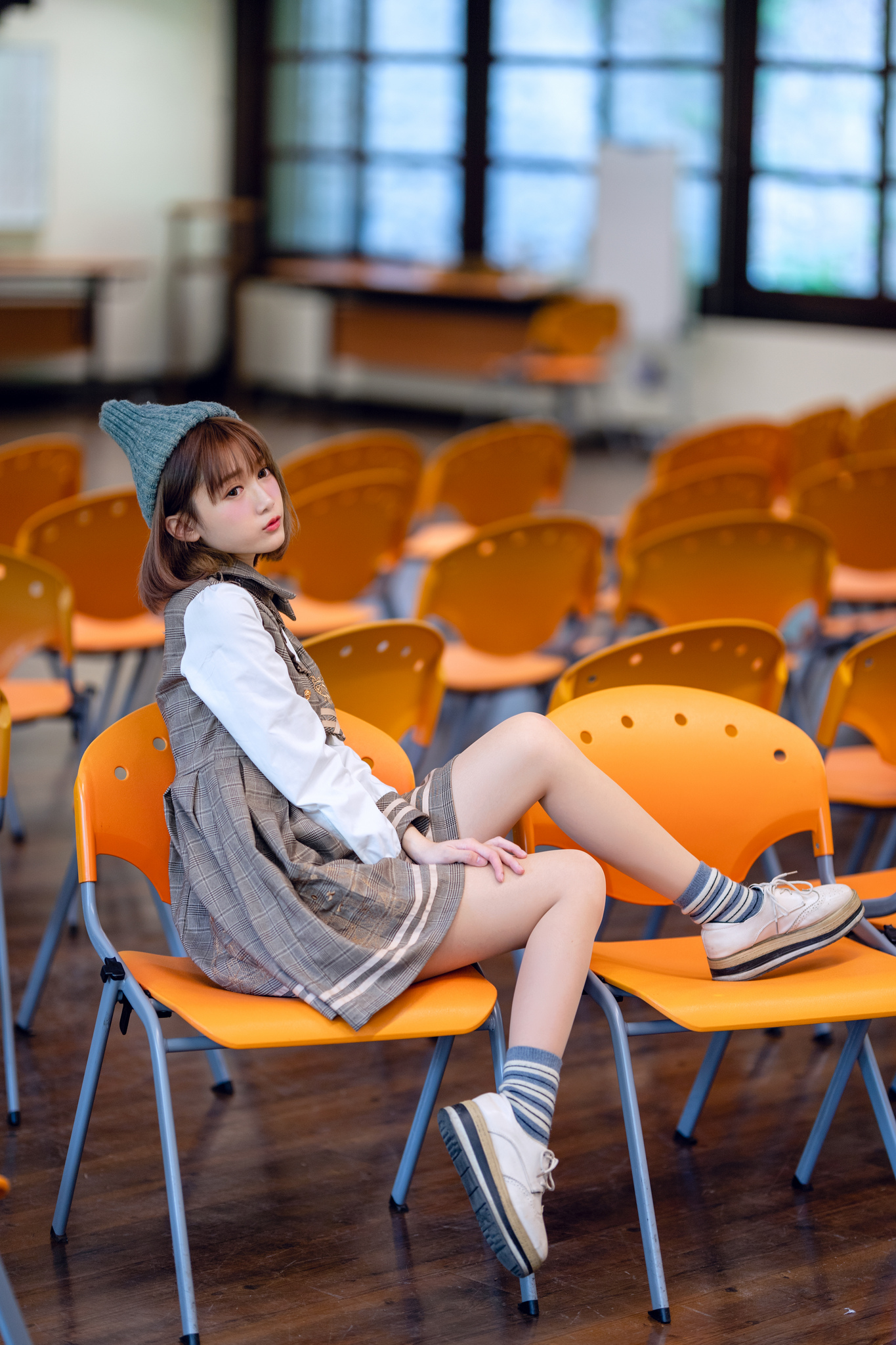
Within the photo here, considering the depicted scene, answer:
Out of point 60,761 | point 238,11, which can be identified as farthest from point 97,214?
point 60,761

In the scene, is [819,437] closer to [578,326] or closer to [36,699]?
[36,699]

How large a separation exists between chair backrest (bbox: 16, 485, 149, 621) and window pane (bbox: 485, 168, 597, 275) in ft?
26.2

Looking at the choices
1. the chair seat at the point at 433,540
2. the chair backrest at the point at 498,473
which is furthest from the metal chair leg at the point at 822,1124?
the chair backrest at the point at 498,473

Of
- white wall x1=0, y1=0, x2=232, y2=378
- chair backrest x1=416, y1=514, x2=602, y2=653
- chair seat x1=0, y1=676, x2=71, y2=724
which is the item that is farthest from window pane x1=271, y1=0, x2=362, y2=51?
chair seat x1=0, y1=676, x2=71, y2=724

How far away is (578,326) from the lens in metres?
9.99

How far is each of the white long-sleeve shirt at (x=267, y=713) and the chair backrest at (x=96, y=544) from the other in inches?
60.8

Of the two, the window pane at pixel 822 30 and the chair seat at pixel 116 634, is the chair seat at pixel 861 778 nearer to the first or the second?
the chair seat at pixel 116 634

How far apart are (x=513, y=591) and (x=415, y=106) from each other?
906 cm

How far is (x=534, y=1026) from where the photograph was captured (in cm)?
202

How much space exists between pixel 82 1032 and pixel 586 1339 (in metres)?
1.22

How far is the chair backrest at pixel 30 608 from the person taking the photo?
3.05m

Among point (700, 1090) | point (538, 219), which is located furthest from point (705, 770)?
point (538, 219)

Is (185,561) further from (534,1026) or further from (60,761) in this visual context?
(60,761)

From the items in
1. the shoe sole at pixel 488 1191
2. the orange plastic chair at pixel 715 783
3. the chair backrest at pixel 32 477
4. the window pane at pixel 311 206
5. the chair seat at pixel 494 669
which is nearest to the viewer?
the shoe sole at pixel 488 1191
